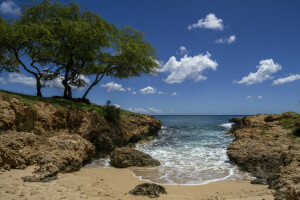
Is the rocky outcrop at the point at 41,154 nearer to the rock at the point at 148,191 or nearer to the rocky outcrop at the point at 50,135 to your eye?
the rocky outcrop at the point at 50,135

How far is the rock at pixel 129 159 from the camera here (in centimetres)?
1184

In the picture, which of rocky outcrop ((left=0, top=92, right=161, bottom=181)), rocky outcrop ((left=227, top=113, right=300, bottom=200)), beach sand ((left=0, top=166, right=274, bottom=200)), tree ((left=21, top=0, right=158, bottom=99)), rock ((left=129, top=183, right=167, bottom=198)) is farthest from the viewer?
tree ((left=21, top=0, right=158, bottom=99))

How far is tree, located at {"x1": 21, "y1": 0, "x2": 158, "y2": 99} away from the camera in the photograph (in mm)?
16969

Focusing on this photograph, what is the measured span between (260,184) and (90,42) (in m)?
17.1

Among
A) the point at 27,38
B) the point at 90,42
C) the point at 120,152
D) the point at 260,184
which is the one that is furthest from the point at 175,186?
the point at 27,38

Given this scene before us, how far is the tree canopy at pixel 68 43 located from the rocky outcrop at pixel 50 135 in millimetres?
5454

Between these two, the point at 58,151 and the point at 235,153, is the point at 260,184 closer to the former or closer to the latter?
the point at 235,153

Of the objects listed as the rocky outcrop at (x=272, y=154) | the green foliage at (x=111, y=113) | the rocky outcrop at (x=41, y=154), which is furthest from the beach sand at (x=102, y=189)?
the green foliage at (x=111, y=113)

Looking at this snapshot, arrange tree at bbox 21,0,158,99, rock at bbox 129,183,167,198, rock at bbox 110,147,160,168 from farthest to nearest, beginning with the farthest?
tree at bbox 21,0,158,99
rock at bbox 110,147,160,168
rock at bbox 129,183,167,198

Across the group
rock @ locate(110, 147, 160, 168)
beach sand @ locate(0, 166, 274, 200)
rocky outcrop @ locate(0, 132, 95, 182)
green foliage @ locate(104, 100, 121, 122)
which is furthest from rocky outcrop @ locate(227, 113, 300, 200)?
green foliage @ locate(104, 100, 121, 122)

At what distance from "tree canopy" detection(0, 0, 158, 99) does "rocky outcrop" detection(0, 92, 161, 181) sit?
5454mm

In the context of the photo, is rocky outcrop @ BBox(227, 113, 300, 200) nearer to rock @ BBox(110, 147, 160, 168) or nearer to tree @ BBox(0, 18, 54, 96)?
rock @ BBox(110, 147, 160, 168)

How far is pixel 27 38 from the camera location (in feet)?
49.4

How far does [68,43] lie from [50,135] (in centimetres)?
949
